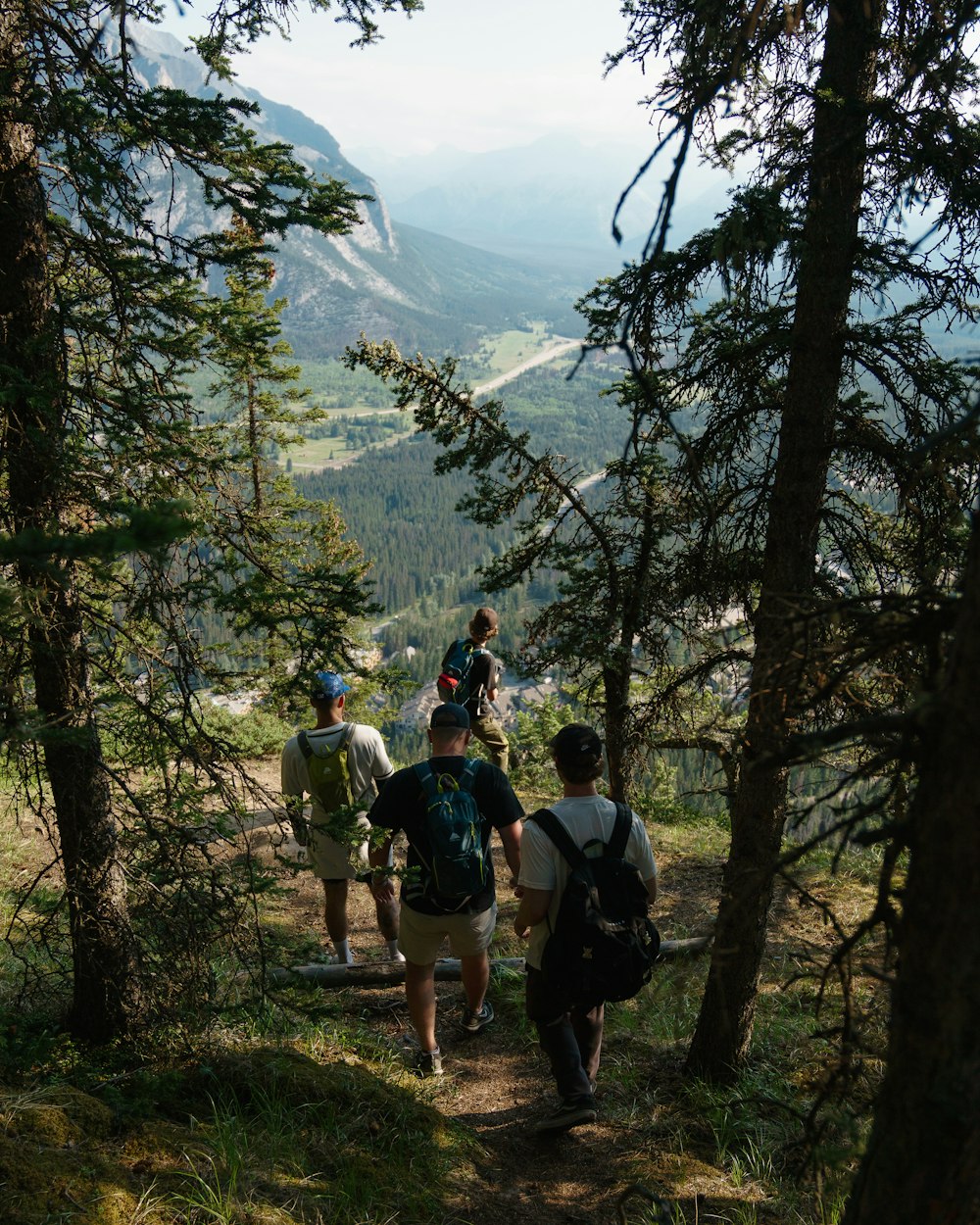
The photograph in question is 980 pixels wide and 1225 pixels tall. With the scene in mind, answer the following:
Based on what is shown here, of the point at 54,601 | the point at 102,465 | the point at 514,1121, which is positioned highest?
the point at 102,465

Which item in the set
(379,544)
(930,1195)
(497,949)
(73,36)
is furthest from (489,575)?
(379,544)

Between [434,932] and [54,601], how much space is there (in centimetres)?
246

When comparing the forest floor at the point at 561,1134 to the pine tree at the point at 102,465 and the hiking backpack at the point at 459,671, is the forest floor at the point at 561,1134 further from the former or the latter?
the hiking backpack at the point at 459,671

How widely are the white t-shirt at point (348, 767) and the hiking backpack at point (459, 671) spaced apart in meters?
2.30

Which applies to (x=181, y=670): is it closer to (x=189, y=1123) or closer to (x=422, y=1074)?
(x=189, y=1123)

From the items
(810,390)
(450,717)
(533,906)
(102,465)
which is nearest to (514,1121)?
(533,906)

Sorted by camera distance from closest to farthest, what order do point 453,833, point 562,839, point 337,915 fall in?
point 562,839 → point 453,833 → point 337,915

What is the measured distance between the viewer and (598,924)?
371cm

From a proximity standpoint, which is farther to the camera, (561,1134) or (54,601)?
(561,1134)

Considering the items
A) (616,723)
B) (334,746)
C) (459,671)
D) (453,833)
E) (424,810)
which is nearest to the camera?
(453,833)

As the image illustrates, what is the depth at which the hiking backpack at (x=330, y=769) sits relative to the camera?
5.16 m

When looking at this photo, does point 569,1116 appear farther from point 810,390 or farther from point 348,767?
point 810,390

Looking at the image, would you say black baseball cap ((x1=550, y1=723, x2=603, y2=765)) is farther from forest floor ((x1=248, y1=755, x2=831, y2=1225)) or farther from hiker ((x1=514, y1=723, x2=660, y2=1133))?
forest floor ((x1=248, y1=755, x2=831, y2=1225))

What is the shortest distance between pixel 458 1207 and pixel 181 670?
258 centimetres
